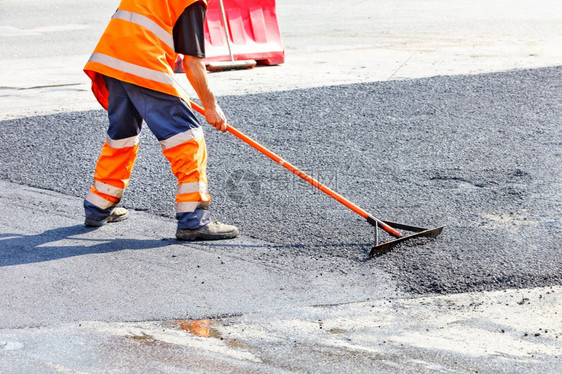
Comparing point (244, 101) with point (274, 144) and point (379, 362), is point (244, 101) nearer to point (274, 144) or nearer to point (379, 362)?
point (274, 144)

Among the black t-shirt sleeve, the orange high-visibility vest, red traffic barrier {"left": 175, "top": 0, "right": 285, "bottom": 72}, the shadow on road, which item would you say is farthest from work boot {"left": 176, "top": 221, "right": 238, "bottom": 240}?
red traffic barrier {"left": 175, "top": 0, "right": 285, "bottom": 72}

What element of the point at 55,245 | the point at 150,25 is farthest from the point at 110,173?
the point at 150,25

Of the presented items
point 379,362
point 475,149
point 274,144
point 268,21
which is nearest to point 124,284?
point 379,362

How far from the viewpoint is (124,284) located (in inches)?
147

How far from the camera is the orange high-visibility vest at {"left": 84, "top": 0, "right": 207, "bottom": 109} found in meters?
4.03

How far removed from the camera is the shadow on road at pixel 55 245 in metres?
4.07

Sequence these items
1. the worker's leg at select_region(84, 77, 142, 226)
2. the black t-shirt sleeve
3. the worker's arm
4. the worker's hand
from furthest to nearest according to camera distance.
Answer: the worker's leg at select_region(84, 77, 142, 226)
the worker's hand
the worker's arm
the black t-shirt sleeve

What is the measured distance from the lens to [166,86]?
4109mm

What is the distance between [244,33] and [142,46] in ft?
17.4

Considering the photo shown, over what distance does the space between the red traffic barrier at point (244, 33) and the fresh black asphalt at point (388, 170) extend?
5.64 ft

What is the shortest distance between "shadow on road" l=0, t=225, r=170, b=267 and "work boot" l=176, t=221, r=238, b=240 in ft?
0.35

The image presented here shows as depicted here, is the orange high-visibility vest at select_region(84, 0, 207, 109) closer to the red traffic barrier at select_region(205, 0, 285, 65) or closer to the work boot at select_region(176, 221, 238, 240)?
the work boot at select_region(176, 221, 238, 240)

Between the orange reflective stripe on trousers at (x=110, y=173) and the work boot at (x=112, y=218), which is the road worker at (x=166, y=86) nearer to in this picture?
the orange reflective stripe on trousers at (x=110, y=173)

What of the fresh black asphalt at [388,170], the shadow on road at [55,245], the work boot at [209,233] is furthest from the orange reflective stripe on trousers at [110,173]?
the work boot at [209,233]
